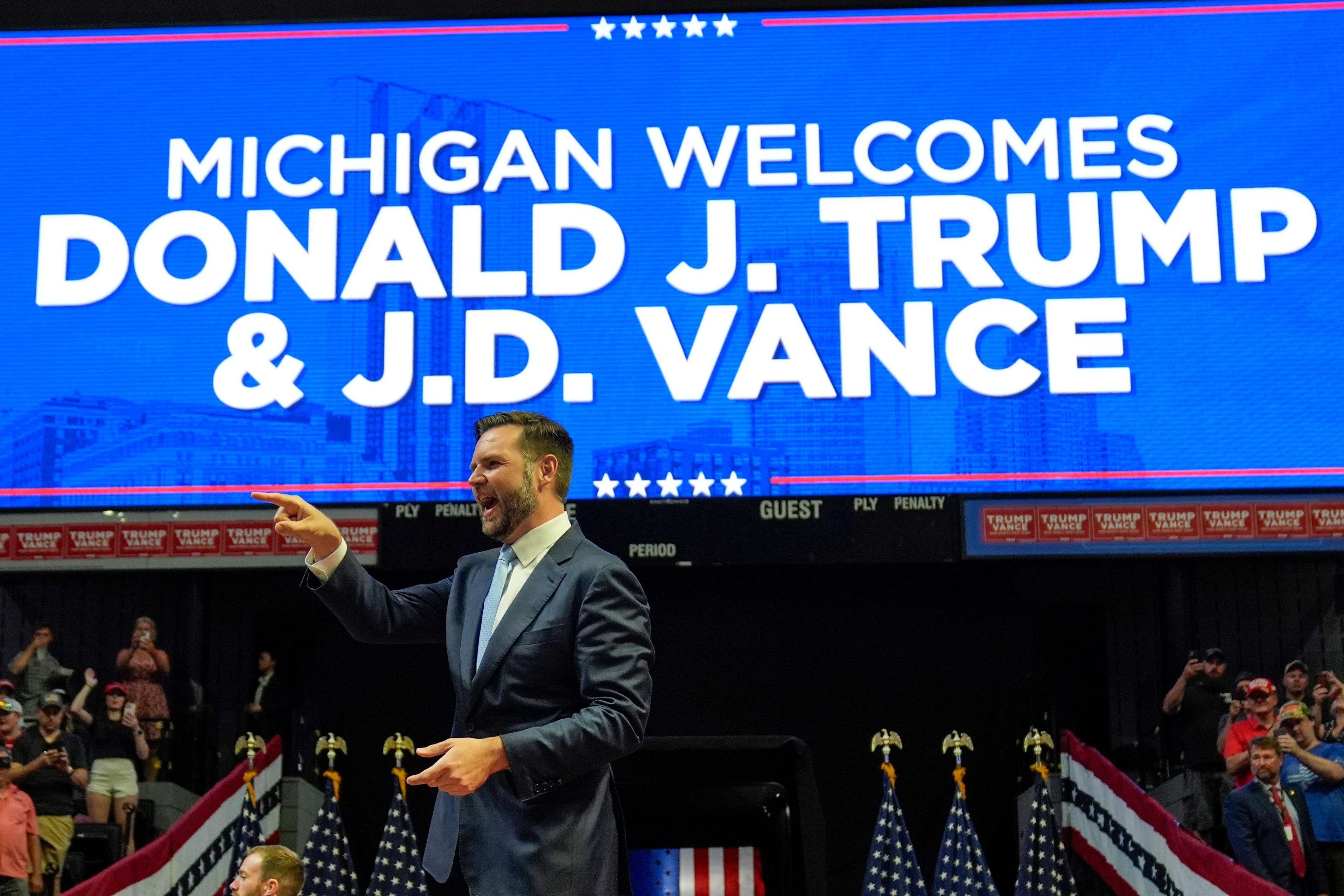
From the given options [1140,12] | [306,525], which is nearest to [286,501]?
[306,525]

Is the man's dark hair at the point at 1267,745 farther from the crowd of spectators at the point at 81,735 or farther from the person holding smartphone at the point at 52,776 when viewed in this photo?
the person holding smartphone at the point at 52,776

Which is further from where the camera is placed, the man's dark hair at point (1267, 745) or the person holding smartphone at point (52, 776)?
the person holding smartphone at point (52, 776)

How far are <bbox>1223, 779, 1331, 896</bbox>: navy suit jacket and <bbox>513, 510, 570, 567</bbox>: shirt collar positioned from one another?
15.1 feet

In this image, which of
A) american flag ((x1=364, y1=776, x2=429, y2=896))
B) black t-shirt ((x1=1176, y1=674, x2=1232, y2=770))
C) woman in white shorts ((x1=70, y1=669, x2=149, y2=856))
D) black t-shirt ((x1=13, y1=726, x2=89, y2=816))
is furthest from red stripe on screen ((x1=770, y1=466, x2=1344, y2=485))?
black t-shirt ((x1=13, y1=726, x2=89, y2=816))

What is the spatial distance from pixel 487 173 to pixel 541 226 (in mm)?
375

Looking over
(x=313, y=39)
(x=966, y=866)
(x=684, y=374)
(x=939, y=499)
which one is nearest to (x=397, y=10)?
(x=313, y=39)

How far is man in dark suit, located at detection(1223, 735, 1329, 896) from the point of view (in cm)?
597

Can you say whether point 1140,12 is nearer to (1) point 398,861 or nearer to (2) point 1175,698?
(2) point 1175,698

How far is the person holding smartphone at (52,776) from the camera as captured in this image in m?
6.32

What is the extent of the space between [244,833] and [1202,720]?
14.1ft

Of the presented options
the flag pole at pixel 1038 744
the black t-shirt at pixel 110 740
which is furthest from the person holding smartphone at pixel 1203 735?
the black t-shirt at pixel 110 740

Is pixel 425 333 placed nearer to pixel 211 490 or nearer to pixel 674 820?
pixel 211 490

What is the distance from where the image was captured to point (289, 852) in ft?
13.0

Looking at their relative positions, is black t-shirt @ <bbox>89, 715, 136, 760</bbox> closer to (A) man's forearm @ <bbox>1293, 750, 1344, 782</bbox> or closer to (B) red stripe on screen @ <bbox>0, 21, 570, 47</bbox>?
(B) red stripe on screen @ <bbox>0, 21, 570, 47</bbox>
